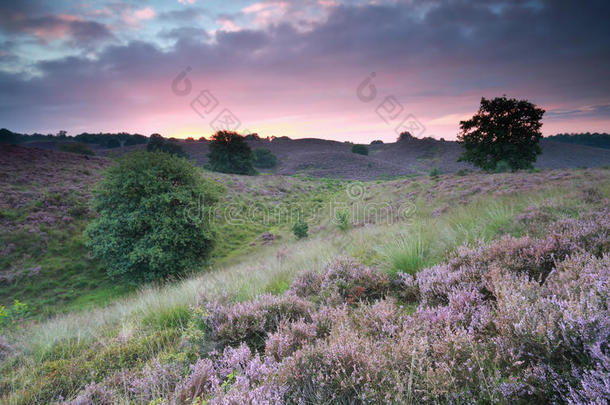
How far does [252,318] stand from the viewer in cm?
358

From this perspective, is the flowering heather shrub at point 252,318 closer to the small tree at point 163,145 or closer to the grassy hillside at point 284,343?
the grassy hillside at point 284,343

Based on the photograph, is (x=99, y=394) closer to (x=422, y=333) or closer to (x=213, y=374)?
(x=213, y=374)

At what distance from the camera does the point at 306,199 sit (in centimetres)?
3556

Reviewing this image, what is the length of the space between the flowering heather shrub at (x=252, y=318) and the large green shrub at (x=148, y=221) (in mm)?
11376

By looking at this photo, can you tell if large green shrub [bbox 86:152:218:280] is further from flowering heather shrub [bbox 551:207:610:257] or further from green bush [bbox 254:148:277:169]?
green bush [bbox 254:148:277:169]

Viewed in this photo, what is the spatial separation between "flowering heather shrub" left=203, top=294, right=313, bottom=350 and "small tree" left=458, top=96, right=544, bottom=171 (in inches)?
1355

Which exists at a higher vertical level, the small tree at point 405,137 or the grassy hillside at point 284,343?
the small tree at point 405,137

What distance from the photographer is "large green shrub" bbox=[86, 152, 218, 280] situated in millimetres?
13594

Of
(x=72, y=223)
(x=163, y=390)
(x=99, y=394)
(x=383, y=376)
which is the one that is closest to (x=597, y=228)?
(x=383, y=376)

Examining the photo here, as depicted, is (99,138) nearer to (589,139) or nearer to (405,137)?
(405,137)

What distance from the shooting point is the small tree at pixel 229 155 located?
54.5 meters

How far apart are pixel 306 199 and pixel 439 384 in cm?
3385

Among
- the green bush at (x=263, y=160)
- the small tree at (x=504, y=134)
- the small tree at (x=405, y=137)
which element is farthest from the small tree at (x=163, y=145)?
the small tree at (x=405, y=137)

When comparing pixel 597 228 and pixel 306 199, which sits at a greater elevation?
pixel 597 228
